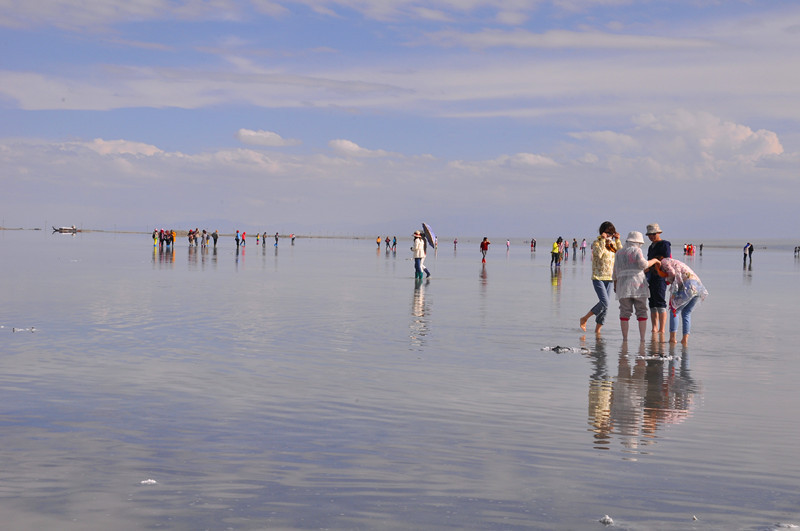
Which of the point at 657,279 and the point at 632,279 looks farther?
the point at 657,279

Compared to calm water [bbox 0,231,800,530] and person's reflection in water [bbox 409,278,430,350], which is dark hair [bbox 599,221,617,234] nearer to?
calm water [bbox 0,231,800,530]

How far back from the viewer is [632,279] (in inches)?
528

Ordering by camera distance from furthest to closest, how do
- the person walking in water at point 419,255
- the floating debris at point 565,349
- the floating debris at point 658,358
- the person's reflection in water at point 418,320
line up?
1. the person walking in water at point 419,255
2. the person's reflection in water at point 418,320
3. the floating debris at point 565,349
4. the floating debris at point 658,358

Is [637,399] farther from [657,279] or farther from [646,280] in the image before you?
[657,279]

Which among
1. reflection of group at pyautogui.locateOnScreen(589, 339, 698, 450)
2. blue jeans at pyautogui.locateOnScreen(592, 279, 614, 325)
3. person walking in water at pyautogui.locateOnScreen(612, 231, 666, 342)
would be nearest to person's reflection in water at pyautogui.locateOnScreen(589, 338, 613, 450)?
reflection of group at pyautogui.locateOnScreen(589, 339, 698, 450)

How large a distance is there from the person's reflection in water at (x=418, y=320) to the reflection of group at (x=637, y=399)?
9.61 ft

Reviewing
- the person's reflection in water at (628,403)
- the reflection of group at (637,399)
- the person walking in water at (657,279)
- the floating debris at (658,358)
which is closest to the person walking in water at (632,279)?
the person walking in water at (657,279)

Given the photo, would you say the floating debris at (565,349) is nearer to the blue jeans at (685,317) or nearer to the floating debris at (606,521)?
the blue jeans at (685,317)

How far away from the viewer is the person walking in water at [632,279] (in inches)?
526

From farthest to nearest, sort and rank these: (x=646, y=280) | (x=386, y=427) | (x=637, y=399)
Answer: (x=646, y=280)
(x=637, y=399)
(x=386, y=427)

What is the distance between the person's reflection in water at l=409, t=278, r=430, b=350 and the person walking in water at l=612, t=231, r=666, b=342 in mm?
3280

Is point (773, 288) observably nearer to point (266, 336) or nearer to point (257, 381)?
point (266, 336)

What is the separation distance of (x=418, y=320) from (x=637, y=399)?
8.30 meters

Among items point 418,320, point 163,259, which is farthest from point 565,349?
point 163,259
